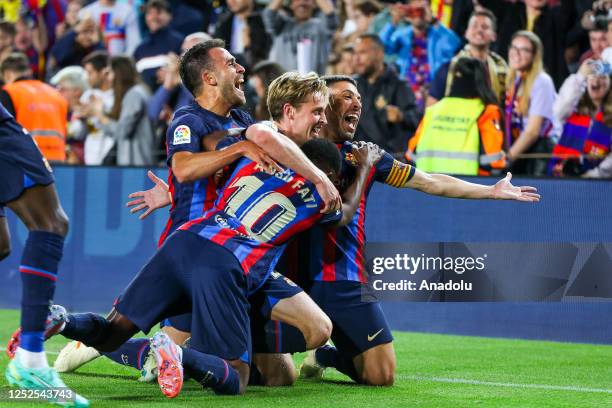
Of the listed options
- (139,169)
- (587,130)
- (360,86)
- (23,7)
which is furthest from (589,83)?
(23,7)

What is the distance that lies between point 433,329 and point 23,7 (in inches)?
317

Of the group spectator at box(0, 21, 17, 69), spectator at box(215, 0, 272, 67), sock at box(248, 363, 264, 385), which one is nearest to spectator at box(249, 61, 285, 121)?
spectator at box(215, 0, 272, 67)

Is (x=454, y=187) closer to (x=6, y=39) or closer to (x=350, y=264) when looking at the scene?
(x=350, y=264)

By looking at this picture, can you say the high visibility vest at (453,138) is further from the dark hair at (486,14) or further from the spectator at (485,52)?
the dark hair at (486,14)

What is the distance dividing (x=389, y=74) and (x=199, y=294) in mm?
5445

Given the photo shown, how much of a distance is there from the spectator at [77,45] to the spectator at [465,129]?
5.50m

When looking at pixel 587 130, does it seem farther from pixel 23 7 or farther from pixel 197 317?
pixel 23 7

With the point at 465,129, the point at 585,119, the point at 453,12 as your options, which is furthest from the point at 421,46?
the point at 585,119

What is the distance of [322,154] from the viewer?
5.86 metres

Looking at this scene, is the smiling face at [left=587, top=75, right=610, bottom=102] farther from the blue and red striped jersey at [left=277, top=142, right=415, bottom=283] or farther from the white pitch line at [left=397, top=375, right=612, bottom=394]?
the white pitch line at [left=397, top=375, right=612, bottom=394]

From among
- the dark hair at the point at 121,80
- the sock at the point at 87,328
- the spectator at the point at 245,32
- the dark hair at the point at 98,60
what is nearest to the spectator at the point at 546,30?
the spectator at the point at 245,32

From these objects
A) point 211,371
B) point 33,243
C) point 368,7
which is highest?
point 368,7

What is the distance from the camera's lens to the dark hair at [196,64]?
627 centimetres

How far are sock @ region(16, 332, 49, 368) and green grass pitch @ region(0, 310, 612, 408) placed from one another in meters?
0.30
